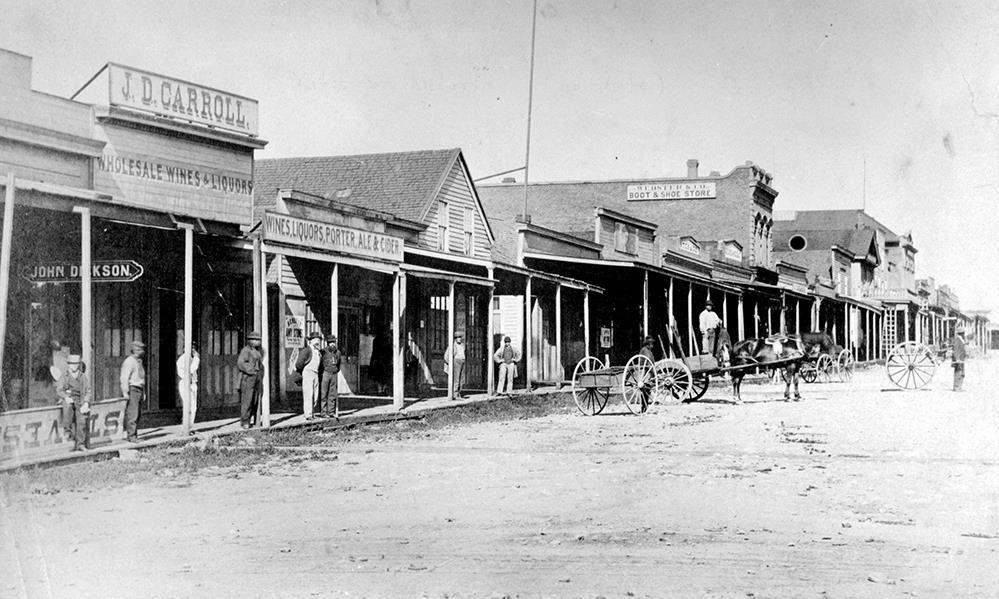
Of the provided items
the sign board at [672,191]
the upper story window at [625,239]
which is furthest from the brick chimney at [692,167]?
the upper story window at [625,239]

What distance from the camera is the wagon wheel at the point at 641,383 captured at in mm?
20188

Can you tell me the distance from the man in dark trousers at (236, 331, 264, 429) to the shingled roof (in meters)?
10.4

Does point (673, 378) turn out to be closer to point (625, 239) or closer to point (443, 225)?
point (443, 225)

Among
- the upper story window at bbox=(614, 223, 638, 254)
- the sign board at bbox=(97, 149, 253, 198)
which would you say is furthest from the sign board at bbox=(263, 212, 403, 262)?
the upper story window at bbox=(614, 223, 638, 254)

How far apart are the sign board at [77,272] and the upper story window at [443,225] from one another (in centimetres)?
1329

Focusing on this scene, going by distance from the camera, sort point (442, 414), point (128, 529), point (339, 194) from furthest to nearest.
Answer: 1. point (339, 194)
2. point (442, 414)
3. point (128, 529)

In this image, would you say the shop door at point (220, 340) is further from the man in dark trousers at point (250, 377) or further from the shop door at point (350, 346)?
the man in dark trousers at point (250, 377)

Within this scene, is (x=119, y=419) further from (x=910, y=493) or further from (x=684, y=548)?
(x=910, y=493)

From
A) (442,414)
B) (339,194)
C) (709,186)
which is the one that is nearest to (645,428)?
(442,414)

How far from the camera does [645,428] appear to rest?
1695 centimetres

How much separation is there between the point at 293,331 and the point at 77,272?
292 inches

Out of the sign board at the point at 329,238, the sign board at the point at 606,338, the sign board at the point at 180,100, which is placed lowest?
the sign board at the point at 606,338

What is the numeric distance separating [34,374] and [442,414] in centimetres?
679

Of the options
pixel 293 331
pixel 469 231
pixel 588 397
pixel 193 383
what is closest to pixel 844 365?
pixel 469 231
